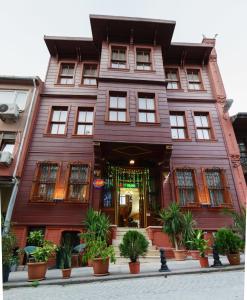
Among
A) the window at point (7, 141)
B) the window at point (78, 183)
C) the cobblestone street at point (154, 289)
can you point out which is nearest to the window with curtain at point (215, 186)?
the cobblestone street at point (154, 289)

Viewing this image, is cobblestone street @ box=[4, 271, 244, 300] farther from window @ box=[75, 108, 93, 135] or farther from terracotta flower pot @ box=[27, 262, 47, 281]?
window @ box=[75, 108, 93, 135]

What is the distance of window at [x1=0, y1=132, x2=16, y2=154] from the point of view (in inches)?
478

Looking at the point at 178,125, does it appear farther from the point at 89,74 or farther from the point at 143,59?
the point at 89,74

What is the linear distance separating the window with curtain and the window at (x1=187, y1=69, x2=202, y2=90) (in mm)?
6134

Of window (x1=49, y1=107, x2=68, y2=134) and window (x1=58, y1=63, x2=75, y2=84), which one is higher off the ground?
window (x1=58, y1=63, x2=75, y2=84)

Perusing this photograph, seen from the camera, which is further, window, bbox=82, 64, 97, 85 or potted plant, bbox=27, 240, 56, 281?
window, bbox=82, 64, 97, 85

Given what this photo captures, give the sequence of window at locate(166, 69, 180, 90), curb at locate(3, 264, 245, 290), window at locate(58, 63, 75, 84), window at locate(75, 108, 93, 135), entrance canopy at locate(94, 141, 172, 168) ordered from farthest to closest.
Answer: window at locate(166, 69, 180, 90) < window at locate(58, 63, 75, 84) < window at locate(75, 108, 93, 135) < entrance canopy at locate(94, 141, 172, 168) < curb at locate(3, 264, 245, 290)

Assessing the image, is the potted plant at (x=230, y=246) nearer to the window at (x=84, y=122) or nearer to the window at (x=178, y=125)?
the window at (x=178, y=125)

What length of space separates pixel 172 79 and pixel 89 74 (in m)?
5.73

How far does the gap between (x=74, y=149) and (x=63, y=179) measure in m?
1.81

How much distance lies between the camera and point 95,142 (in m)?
10.7

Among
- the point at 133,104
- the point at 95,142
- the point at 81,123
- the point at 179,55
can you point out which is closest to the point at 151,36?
the point at 179,55

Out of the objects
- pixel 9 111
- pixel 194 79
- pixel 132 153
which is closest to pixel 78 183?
pixel 132 153

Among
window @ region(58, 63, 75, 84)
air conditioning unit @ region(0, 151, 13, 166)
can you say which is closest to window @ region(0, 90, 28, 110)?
window @ region(58, 63, 75, 84)
